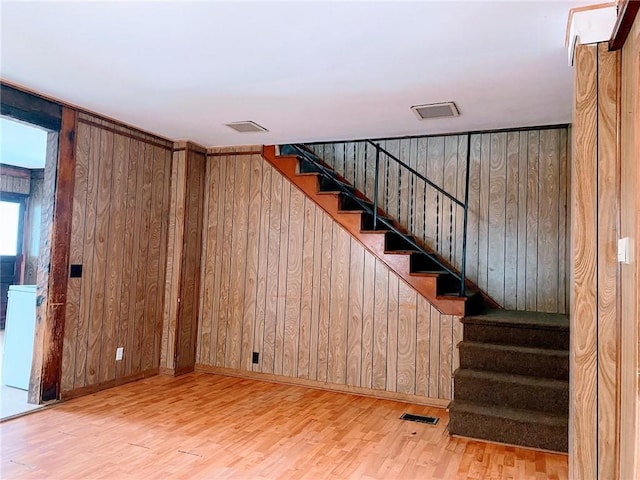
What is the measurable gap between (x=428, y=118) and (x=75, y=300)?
3345mm

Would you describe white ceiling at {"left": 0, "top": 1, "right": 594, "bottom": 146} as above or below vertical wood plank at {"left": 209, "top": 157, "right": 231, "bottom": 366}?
above

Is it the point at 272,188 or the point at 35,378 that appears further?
the point at 272,188

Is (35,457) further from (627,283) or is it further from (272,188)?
(627,283)

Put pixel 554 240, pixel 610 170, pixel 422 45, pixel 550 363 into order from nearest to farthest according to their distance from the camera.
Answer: pixel 610 170
pixel 422 45
pixel 550 363
pixel 554 240

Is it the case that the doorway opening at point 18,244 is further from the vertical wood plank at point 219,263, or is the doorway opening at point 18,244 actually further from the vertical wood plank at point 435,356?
the vertical wood plank at point 435,356

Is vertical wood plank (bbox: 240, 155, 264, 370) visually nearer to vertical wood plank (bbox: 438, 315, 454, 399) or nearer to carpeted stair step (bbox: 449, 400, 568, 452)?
vertical wood plank (bbox: 438, 315, 454, 399)

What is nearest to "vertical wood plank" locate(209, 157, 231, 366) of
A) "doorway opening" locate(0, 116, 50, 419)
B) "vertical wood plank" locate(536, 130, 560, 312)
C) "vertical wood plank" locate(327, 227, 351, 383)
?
"vertical wood plank" locate(327, 227, 351, 383)

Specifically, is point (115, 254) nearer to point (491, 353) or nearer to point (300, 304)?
point (300, 304)

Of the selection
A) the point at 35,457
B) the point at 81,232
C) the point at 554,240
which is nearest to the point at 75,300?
the point at 81,232

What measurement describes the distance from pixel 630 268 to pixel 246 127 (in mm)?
3302

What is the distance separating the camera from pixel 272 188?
15.7 feet

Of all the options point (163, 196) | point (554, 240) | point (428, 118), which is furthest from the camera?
point (163, 196)

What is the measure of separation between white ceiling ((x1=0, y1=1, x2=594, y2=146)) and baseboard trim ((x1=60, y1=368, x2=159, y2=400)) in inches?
94.6

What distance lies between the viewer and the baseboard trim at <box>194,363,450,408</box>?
4.04 metres
